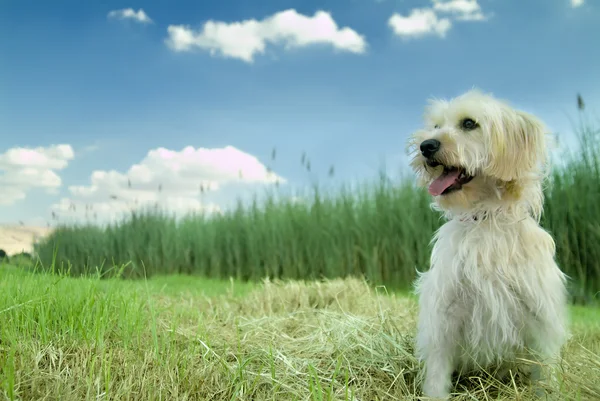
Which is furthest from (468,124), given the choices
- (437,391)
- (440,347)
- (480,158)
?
(437,391)

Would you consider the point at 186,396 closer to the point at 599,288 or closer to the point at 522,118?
the point at 522,118

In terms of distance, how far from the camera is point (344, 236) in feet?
30.8

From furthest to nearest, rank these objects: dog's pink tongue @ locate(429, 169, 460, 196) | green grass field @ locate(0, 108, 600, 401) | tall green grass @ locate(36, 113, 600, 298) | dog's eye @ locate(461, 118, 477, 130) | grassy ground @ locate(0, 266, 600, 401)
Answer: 1. tall green grass @ locate(36, 113, 600, 298)
2. dog's eye @ locate(461, 118, 477, 130)
3. dog's pink tongue @ locate(429, 169, 460, 196)
4. green grass field @ locate(0, 108, 600, 401)
5. grassy ground @ locate(0, 266, 600, 401)

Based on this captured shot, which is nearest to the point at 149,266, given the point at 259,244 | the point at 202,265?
the point at 202,265

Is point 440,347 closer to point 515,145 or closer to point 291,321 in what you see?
point 515,145

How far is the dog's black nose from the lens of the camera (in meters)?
3.36

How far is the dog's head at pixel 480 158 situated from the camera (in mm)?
3330

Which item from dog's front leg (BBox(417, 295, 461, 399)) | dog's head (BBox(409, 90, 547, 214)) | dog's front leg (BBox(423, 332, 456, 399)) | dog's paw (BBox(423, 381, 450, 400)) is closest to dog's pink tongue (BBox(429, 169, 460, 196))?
dog's head (BBox(409, 90, 547, 214))

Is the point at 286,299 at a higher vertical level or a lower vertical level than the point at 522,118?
lower

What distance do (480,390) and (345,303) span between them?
8.68 feet

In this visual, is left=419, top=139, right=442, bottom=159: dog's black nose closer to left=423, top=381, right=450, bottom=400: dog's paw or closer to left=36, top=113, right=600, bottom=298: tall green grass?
left=423, top=381, right=450, bottom=400: dog's paw

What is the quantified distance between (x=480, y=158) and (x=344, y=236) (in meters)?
6.11

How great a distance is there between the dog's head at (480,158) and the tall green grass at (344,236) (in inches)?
153

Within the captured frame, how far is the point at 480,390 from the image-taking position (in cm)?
336
